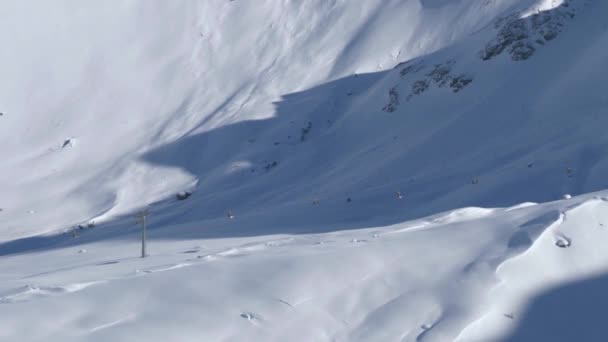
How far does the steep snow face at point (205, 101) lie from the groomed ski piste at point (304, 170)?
0.39 ft

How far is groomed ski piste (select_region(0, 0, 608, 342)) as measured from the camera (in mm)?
Answer: 5797

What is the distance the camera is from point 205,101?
33656 millimetres

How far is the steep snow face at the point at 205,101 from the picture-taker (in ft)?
82.5

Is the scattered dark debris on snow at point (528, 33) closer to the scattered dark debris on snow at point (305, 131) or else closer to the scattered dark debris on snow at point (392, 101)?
the scattered dark debris on snow at point (392, 101)

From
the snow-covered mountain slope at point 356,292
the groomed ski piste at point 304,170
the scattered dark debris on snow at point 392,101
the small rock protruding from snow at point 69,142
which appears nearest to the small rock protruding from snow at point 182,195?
the groomed ski piste at point 304,170

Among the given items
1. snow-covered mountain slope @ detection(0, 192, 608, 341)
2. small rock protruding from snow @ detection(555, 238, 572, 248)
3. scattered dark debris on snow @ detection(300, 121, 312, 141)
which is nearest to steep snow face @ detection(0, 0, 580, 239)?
scattered dark debris on snow @ detection(300, 121, 312, 141)

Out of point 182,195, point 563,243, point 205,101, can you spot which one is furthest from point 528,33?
point 563,243

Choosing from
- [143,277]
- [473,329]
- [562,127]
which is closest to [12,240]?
[562,127]

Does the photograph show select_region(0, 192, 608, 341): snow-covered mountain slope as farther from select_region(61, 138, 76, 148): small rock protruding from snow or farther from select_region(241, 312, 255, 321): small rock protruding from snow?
select_region(61, 138, 76, 148): small rock protruding from snow

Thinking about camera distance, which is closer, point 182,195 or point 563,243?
point 563,243

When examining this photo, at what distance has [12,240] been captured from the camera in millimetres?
23828

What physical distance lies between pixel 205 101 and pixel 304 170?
10.4m

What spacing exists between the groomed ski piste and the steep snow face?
0.12m

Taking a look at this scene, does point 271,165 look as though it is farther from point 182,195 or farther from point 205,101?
point 205,101
